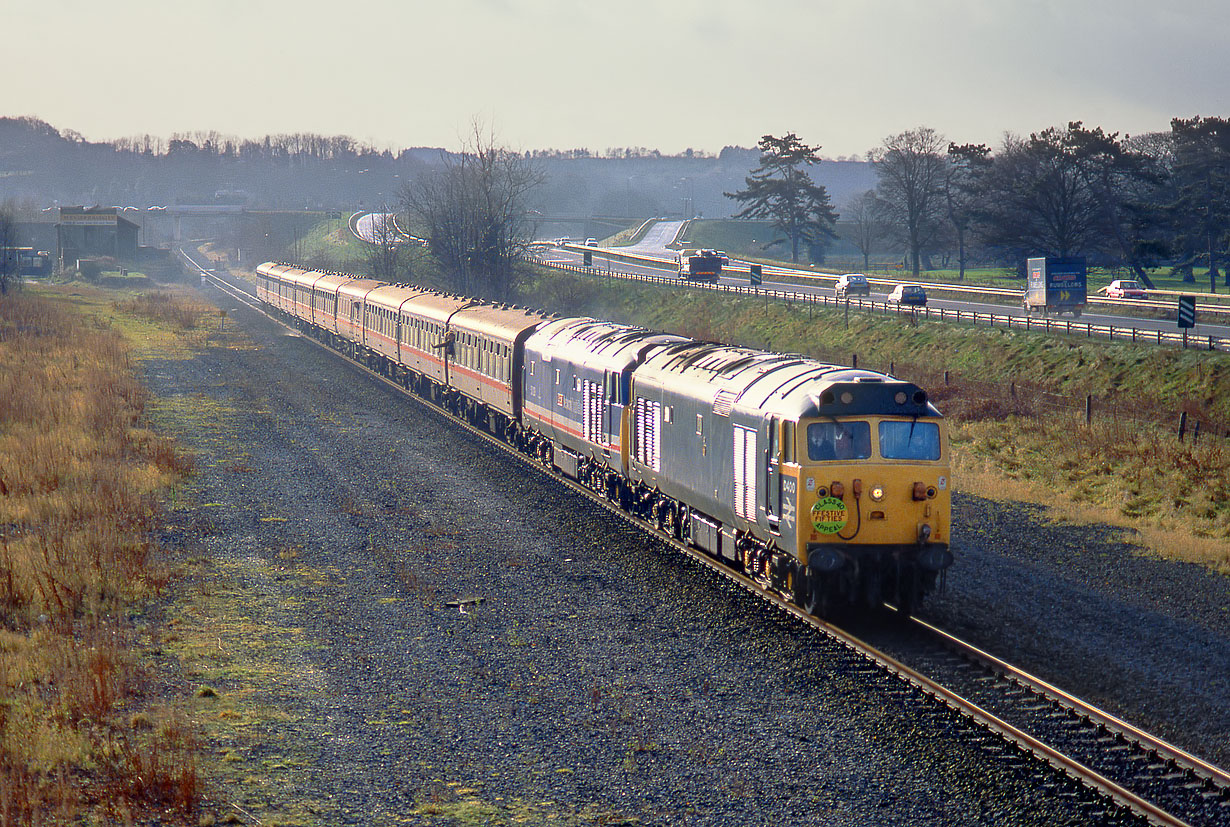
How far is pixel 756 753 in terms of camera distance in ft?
37.9

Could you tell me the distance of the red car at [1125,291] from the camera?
189 feet

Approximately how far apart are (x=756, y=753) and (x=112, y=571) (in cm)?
1091

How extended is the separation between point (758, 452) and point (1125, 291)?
49.1m

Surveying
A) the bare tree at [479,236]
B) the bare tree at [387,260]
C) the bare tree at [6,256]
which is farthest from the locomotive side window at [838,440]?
the bare tree at [6,256]

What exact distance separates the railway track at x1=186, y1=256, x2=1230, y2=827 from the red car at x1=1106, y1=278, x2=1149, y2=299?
1848 inches

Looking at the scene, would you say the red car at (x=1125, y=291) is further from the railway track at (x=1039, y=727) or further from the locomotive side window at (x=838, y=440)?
the railway track at (x=1039, y=727)

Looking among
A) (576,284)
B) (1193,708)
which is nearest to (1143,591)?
(1193,708)

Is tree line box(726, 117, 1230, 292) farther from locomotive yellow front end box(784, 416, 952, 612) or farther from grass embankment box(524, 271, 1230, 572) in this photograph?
locomotive yellow front end box(784, 416, 952, 612)

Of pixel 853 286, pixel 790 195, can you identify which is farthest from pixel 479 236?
pixel 790 195

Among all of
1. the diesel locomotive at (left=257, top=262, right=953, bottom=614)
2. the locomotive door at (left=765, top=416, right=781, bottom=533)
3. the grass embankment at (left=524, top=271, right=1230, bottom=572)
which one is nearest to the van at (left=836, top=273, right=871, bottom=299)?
the grass embankment at (left=524, top=271, right=1230, bottom=572)

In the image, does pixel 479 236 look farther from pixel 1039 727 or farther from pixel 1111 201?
pixel 1039 727

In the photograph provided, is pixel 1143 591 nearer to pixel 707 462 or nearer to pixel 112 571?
pixel 707 462

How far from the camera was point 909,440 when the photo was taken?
15.4 m

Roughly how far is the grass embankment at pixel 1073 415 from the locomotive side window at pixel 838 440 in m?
8.38
